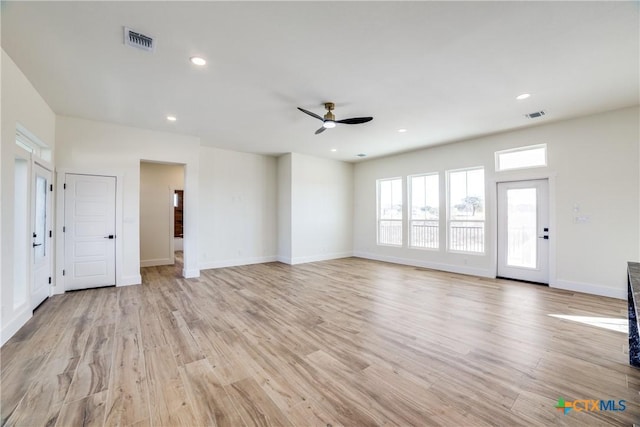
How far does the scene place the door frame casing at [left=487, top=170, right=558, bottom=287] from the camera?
192 inches

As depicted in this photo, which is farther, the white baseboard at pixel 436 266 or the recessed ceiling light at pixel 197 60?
the white baseboard at pixel 436 266

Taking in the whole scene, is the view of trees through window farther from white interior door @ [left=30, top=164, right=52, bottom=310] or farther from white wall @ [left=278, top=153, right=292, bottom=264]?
white interior door @ [left=30, top=164, right=52, bottom=310]

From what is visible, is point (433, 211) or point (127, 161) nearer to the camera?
point (127, 161)

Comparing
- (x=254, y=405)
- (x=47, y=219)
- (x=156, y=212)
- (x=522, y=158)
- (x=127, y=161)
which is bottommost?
(x=254, y=405)

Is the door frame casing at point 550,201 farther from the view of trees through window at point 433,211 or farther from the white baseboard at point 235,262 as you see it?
the white baseboard at point 235,262

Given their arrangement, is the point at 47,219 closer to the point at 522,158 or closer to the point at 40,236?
the point at 40,236

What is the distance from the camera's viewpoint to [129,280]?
200 inches

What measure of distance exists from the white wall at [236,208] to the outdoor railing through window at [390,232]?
3125 millimetres

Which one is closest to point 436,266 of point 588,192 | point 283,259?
point 588,192

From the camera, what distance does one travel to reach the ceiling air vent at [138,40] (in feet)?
8.13

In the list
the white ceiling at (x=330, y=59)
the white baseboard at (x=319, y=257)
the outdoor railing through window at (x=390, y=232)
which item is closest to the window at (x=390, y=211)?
the outdoor railing through window at (x=390, y=232)

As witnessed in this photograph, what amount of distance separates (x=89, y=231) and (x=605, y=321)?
7.85m

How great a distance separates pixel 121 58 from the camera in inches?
113

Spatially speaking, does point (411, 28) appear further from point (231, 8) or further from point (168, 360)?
point (168, 360)
